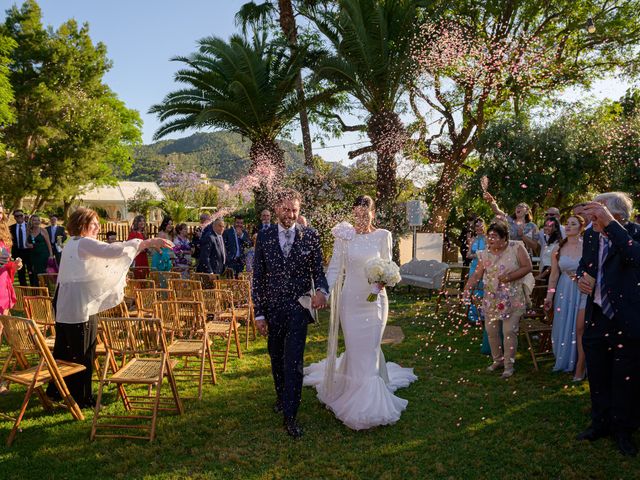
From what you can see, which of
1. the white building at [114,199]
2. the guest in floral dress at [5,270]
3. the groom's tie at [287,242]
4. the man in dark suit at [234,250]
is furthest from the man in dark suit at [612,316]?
the white building at [114,199]

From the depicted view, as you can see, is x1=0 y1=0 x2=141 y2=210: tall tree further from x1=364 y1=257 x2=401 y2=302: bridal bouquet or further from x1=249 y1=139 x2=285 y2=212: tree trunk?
x1=364 y1=257 x2=401 y2=302: bridal bouquet

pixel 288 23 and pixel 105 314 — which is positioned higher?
pixel 288 23

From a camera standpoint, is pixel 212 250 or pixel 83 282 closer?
pixel 83 282

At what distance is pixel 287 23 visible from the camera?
660 inches

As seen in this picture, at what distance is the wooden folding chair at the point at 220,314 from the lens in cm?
643

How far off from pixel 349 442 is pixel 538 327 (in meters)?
3.43

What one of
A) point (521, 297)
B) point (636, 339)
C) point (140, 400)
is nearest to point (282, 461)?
point (140, 400)

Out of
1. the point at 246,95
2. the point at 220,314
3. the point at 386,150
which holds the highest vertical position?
the point at 246,95

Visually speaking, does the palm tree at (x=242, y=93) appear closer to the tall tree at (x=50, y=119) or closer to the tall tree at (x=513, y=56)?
the tall tree at (x=513, y=56)

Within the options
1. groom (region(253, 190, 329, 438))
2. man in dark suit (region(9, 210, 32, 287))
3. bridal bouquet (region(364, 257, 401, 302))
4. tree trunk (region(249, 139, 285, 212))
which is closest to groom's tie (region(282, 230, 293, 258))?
groom (region(253, 190, 329, 438))

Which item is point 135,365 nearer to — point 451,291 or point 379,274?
point 379,274

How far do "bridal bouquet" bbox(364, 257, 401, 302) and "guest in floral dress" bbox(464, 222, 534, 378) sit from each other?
5.58 feet

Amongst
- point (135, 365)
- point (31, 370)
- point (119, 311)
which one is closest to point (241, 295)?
point (119, 311)

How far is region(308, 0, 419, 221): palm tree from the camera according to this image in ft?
43.2
